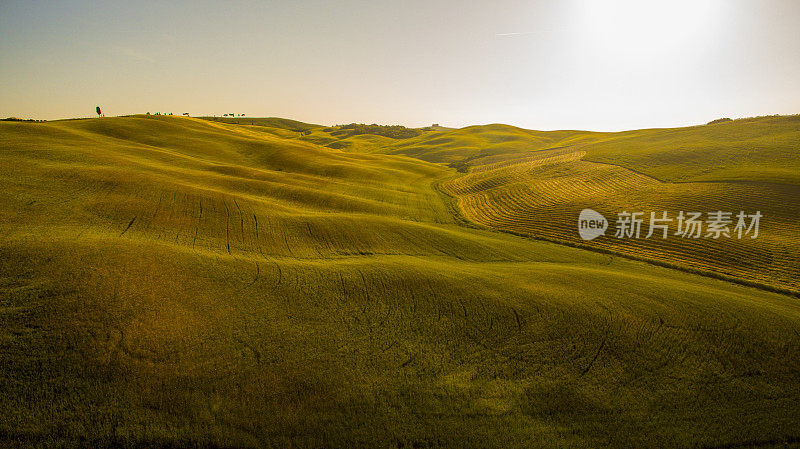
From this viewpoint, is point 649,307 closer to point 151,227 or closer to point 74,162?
point 151,227

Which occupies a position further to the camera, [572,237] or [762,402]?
[572,237]

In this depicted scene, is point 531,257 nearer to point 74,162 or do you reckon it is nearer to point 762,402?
point 762,402

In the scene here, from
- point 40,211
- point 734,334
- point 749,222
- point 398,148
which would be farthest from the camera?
point 398,148

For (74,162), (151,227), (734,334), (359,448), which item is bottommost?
(359,448)

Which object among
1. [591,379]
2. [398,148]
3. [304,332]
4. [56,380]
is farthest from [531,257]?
[398,148]

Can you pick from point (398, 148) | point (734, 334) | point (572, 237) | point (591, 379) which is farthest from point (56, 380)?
point (398, 148)

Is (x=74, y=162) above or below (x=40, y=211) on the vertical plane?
above

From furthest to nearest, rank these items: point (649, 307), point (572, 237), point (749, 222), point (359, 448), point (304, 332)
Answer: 1. point (572, 237)
2. point (749, 222)
3. point (649, 307)
4. point (304, 332)
5. point (359, 448)
